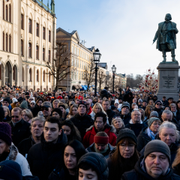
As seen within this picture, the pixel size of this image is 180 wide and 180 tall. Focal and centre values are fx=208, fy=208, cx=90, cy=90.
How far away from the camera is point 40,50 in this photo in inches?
1625

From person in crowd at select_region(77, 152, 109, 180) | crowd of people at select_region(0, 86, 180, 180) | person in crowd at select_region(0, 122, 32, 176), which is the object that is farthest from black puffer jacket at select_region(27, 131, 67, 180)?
person in crowd at select_region(77, 152, 109, 180)

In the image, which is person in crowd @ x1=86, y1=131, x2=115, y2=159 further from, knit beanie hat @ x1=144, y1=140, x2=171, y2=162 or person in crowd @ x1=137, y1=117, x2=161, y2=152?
knit beanie hat @ x1=144, y1=140, x2=171, y2=162

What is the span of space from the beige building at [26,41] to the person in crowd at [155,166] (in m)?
30.1

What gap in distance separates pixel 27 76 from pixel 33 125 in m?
33.9

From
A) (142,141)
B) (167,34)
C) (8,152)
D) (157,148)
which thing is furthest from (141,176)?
(167,34)

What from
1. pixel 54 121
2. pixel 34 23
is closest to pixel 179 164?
pixel 54 121

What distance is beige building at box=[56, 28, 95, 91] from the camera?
59250mm

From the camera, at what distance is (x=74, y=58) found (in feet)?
212

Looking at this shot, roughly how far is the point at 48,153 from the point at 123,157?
1.25m

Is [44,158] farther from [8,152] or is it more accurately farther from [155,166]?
[155,166]

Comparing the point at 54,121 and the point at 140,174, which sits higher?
the point at 54,121

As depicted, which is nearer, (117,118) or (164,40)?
(117,118)

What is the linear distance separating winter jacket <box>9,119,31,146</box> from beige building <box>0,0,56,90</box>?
2670 cm

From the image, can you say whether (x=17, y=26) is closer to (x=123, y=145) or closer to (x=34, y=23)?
(x=34, y=23)
